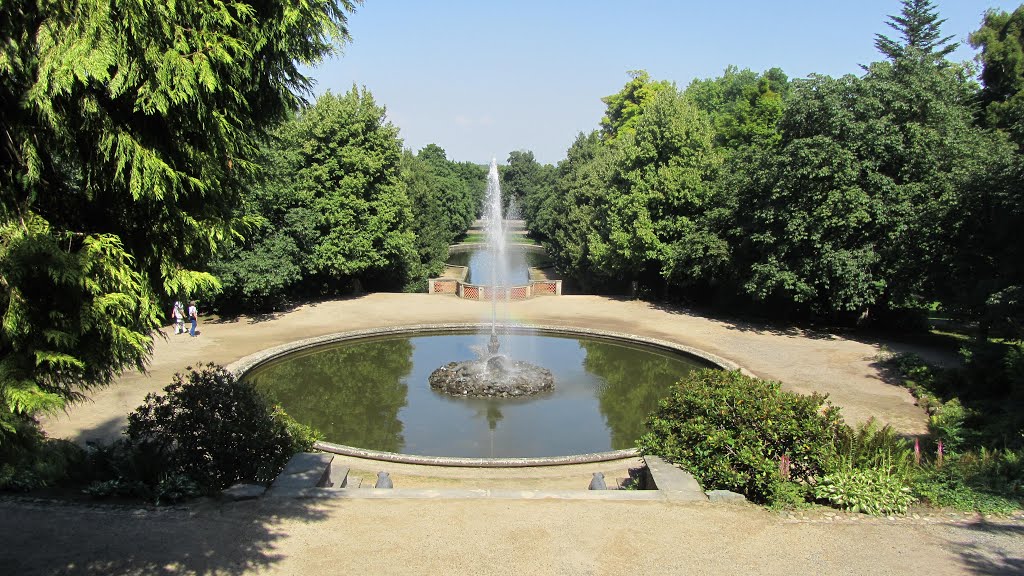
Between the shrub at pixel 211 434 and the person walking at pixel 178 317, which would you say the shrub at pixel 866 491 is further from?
the person walking at pixel 178 317

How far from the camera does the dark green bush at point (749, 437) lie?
8.53 metres

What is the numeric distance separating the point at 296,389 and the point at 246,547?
36.0 ft

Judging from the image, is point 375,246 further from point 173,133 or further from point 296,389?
point 173,133

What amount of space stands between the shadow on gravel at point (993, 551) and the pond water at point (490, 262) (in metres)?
36.5

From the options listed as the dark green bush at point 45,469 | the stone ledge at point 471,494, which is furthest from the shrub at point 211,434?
the stone ledge at point 471,494

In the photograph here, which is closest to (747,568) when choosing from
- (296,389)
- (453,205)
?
(296,389)

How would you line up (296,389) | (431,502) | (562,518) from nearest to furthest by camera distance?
(562,518) < (431,502) < (296,389)

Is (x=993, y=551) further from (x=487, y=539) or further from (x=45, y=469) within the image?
(x=45, y=469)

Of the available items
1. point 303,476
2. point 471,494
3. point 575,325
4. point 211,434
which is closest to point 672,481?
point 471,494

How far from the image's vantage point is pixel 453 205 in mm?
62281

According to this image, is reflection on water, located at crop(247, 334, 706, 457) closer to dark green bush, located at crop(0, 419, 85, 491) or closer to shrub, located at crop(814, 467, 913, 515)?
dark green bush, located at crop(0, 419, 85, 491)

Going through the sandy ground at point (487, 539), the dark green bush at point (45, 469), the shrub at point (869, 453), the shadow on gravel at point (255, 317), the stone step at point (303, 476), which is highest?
the shadow on gravel at point (255, 317)

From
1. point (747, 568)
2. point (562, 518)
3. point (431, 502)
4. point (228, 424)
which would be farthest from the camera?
point (228, 424)

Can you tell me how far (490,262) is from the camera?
5778 centimetres
